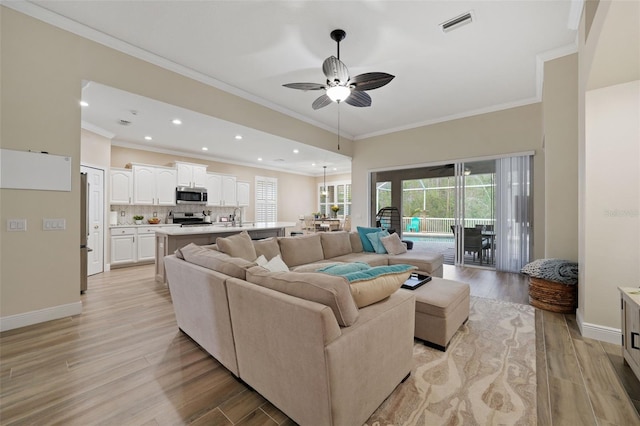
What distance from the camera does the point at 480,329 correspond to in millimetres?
2631

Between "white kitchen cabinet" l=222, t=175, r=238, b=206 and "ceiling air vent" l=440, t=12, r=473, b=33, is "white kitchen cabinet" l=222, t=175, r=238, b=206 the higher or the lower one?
the lower one

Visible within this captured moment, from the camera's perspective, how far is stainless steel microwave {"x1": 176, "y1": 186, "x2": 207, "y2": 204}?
6562 millimetres

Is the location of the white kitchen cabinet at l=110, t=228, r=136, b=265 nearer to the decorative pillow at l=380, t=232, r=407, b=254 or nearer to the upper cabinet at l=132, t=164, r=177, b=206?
the upper cabinet at l=132, t=164, r=177, b=206

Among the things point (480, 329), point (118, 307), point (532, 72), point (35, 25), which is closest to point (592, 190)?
point (480, 329)

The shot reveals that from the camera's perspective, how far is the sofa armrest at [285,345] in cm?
120

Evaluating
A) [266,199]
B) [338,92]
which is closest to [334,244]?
[338,92]

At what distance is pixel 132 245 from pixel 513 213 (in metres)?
7.76

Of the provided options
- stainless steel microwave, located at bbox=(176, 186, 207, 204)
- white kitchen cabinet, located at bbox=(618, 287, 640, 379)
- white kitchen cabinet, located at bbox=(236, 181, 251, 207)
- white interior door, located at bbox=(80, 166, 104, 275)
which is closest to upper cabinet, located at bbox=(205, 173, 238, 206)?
white kitchen cabinet, located at bbox=(236, 181, 251, 207)

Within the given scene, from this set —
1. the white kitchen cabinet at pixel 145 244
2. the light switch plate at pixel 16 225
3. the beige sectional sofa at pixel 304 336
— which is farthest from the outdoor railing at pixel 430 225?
the light switch plate at pixel 16 225

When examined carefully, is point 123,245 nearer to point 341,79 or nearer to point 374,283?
point 341,79

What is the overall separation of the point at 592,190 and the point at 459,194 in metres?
3.09

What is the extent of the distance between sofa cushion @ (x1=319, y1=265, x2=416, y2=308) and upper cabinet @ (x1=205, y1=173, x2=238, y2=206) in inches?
262

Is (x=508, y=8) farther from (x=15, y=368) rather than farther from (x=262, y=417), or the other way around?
(x=15, y=368)

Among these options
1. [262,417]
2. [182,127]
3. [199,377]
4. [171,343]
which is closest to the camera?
[262,417]
